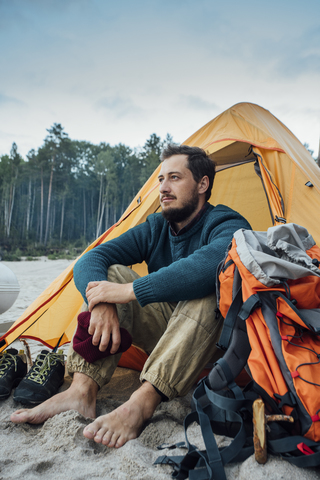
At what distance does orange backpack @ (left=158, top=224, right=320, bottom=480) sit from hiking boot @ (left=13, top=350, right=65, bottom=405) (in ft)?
2.72

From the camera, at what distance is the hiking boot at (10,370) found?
158 centimetres

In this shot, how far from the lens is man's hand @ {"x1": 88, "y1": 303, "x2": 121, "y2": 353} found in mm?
1400

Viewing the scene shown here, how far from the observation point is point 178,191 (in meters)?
1.96

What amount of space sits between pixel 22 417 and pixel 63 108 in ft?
123

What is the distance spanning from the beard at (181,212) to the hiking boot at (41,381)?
1.11 metres

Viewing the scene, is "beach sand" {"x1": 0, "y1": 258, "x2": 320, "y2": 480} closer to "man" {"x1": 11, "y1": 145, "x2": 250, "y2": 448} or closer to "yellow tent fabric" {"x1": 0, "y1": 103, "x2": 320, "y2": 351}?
"man" {"x1": 11, "y1": 145, "x2": 250, "y2": 448}

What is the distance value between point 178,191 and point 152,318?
0.82m

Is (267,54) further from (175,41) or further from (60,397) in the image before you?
(60,397)

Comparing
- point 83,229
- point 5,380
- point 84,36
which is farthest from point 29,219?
point 5,380

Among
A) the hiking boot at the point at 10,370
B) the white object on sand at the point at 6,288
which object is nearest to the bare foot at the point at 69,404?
the hiking boot at the point at 10,370

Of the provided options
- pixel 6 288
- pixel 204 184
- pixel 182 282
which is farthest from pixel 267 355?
pixel 6 288

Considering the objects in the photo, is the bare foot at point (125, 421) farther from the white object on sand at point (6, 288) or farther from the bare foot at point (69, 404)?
the white object on sand at point (6, 288)

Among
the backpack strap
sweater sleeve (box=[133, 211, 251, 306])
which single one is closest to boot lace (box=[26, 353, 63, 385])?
sweater sleeve (box=[133, 211, 251, 306])

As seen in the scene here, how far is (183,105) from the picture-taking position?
3725cm
